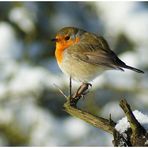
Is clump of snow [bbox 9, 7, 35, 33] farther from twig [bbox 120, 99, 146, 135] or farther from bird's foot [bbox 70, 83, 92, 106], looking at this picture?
twig [bbox 120, 99, 146, 135]

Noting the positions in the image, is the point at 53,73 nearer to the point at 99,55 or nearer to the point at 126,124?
the point at 99,55

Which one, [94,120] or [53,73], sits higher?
[53,73]

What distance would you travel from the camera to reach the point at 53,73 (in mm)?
6859

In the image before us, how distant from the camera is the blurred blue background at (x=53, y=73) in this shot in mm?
6250

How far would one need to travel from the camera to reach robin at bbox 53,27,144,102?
3590 mm

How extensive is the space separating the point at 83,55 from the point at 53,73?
317cm

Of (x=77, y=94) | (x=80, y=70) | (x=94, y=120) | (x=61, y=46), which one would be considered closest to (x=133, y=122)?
(x=94, y=120)

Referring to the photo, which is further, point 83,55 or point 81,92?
point 83,55

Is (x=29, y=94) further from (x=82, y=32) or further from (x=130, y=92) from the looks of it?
(x=82, y=32)

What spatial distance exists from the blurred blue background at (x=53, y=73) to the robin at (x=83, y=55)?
2048mm

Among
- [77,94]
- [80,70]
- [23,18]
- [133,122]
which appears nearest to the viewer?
[133,122]

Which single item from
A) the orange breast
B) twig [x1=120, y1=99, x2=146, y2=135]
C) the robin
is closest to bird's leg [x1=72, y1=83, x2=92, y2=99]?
the robin

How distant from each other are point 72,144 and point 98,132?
0.32 metres

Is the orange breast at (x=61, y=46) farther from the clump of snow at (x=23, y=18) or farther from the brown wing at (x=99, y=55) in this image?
the clump of snow at (x=23, y=18)
